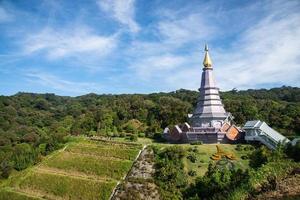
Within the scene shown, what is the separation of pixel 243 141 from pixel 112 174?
583 inches

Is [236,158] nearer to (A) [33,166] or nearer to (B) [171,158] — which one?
(B) [171,158]

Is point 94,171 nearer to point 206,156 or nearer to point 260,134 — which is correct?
point 206,156

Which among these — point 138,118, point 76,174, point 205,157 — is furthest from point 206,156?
point 138,118

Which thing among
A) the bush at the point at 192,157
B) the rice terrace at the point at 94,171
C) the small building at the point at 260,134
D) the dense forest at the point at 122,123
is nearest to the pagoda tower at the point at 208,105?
the small building at the point at 260,134

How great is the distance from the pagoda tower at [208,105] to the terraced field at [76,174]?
8.51 m

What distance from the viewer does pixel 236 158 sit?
1538 inches

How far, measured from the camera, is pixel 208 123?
47.9 m

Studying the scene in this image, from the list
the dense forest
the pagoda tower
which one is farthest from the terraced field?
the pagoda tower

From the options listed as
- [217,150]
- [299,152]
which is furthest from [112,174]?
[299,152]

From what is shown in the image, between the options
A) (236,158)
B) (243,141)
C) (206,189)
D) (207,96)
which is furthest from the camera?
(207,96)

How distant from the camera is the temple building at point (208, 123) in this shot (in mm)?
44938

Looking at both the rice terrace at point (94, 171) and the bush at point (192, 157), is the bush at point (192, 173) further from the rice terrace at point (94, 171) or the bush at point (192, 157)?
the bush at point (192, 157)

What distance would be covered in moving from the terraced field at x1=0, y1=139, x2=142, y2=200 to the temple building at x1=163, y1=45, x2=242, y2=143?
6.18 metres

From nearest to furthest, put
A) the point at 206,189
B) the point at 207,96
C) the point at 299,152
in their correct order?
the point at 206,189 → the point at 299,152 → the point at 207,96
